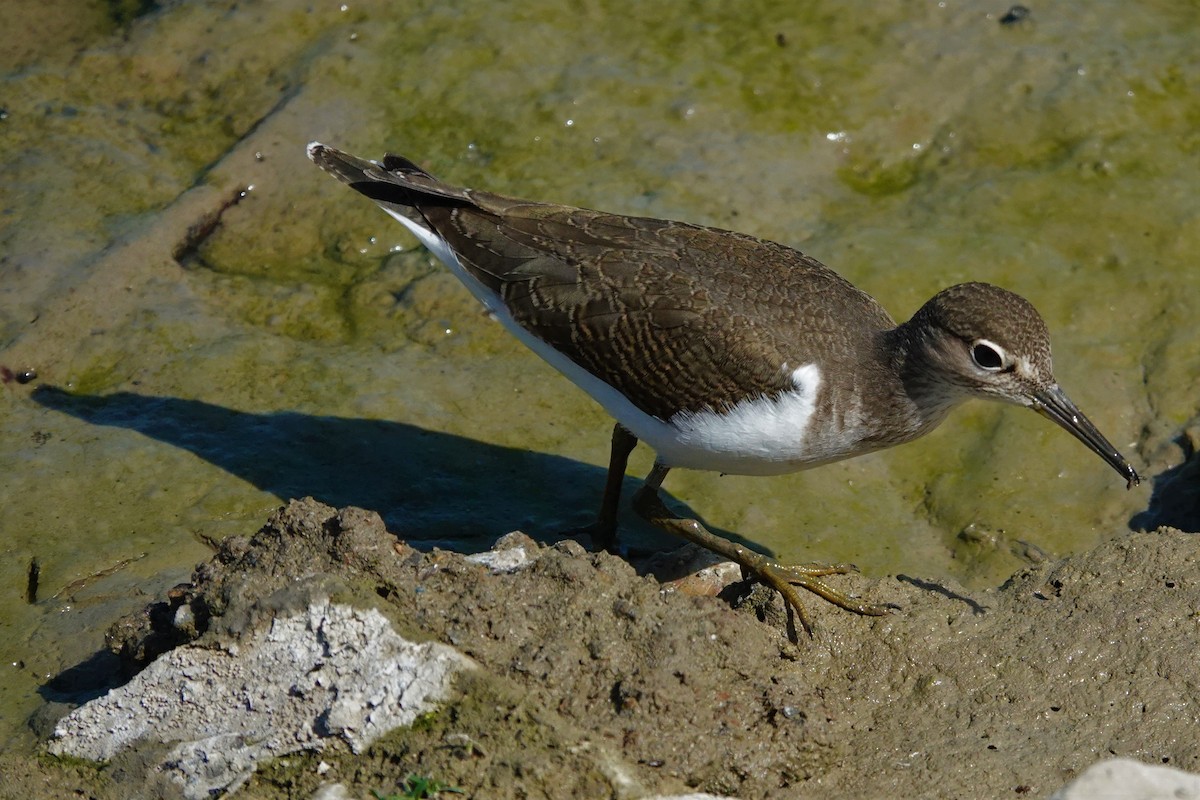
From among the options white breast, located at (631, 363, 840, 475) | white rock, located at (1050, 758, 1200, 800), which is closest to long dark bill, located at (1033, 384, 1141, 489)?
white breast, located at (631, 363, 840, 475)

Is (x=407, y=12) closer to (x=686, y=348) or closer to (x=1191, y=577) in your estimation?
(x=686, y=348)

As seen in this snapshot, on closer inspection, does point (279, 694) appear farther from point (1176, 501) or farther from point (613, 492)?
point (1176, 501)

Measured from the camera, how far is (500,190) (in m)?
8.59

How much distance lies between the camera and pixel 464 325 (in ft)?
25.8

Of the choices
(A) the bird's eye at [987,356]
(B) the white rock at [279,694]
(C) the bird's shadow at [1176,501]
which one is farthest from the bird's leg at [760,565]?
(C) the bird's shadow at [1176,501]

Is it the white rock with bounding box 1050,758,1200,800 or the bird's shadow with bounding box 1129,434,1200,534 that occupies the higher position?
the white rock with bounding box 1050,758,1200,800

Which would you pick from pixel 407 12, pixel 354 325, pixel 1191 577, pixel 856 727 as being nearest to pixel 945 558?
pixel 1191 577

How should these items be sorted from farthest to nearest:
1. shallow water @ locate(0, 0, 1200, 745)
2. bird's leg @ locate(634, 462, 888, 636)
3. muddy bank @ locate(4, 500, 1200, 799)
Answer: shallow water @ locate(0, 0, 1200, 745) < bird's leg @ locate(634, 462, 888, 636) < muddy bank @ locate(4, 500, 1200, 799)

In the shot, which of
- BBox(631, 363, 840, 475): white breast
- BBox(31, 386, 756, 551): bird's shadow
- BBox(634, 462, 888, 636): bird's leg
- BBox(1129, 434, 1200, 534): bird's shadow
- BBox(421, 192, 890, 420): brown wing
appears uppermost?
BBox(421, 192, 890, 420): brown wing

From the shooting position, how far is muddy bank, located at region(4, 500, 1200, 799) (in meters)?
4.50

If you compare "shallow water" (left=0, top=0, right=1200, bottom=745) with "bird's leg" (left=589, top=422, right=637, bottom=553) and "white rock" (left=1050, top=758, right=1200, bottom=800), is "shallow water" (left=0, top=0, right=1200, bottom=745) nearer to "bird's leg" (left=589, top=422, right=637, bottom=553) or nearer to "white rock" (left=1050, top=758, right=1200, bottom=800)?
"bird's leg" (left=589, top=422, right=637, bottom=553)

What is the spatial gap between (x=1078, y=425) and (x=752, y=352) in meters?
1.54

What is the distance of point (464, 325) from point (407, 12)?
324cm

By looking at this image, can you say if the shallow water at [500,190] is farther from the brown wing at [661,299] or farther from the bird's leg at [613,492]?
the brown wing at [661,299]
